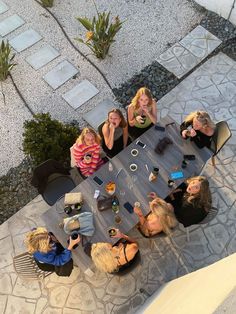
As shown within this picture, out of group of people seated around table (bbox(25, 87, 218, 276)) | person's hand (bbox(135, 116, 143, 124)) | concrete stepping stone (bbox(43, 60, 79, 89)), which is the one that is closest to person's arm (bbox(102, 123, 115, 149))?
group of people seated around table (bbox(25, 87, 218, 276))

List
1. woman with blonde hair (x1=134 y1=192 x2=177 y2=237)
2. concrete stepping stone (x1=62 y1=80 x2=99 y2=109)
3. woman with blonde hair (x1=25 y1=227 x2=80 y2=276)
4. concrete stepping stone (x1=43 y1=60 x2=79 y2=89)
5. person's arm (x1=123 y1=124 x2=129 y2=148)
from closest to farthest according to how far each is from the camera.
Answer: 1. woman with blonde hair (x1=25 y1=227 x2=80 y2=276)
2. woman with blonde hair (x1=134 y1=192 x2=177 y2=237)
3. person's arm (x1=123 y1=124 x2=129 y2=148)
4. concrete stepping stone (x1=62 y1=80 x2=99 y2=109)
5. concrete stepping stone (x1=43 y1=60 x2=79 y2=89)

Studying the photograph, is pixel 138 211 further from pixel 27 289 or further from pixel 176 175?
pixel 27 289

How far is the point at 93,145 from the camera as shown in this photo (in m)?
5.61

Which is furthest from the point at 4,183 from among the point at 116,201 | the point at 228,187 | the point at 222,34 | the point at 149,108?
the point at 222,34

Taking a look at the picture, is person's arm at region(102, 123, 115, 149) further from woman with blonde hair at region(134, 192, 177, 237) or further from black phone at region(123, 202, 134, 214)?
woman with blonde hair at region(134, 192, 177, 237)

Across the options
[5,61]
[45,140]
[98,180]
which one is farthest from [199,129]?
[5,61]

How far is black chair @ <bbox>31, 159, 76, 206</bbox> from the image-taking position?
5668mm

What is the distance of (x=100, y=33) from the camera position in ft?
23.8

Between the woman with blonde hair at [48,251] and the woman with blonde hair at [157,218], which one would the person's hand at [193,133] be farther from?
the woman with blonde hair at [48,251]

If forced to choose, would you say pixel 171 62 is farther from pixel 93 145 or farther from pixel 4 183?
pixel 4 183

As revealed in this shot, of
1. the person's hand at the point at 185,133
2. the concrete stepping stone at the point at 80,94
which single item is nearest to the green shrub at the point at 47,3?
the concrete stepping stone at the point at 80,94

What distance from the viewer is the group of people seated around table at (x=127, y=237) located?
4730 millimetres

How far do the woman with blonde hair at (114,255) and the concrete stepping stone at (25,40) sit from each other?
4.41 metres

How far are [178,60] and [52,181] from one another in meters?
3.61
